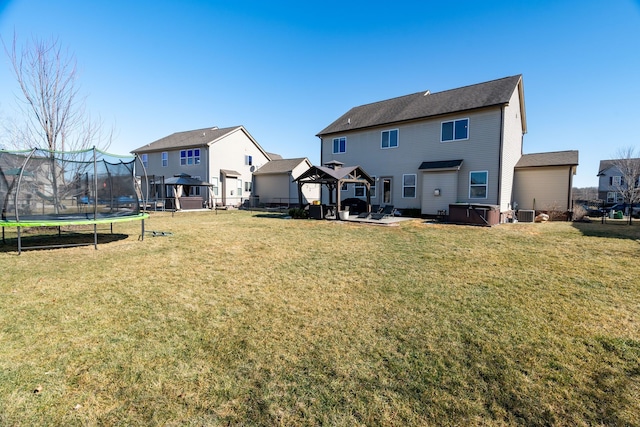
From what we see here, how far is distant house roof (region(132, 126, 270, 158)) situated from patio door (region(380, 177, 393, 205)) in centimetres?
1684

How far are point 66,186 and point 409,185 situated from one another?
55.1 feet

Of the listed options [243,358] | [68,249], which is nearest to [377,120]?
[68,249]

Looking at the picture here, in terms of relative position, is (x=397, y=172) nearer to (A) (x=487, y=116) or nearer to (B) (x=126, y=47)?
(A) (x=487, y=116)

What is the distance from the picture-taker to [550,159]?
17.0 m

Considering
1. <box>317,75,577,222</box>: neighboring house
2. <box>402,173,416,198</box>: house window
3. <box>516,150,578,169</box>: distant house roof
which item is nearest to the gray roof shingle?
<box>317,75,577,222</box>: neighboring house

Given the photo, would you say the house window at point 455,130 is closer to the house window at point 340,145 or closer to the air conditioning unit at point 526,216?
the air conditioning unit at point 526,216

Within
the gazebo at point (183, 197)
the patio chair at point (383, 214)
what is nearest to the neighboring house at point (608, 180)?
the patio chair at point (383, 214)

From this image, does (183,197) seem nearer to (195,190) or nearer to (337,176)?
(195,190)

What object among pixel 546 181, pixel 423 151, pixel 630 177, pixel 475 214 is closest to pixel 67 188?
pixel 475 214

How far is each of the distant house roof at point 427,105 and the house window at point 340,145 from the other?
2.18ft

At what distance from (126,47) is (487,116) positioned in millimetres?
18323

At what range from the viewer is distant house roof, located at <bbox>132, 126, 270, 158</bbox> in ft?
88.6

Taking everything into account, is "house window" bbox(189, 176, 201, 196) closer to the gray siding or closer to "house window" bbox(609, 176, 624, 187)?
the gray siding

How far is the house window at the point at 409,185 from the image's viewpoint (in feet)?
58.5
